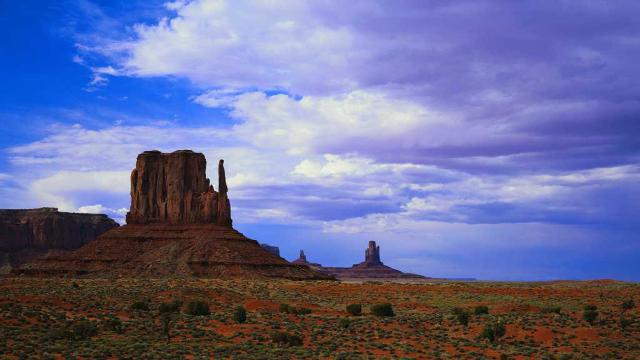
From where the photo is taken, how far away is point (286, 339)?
38.2 metres

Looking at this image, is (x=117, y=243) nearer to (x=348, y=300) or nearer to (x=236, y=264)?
(x=236, y=264)

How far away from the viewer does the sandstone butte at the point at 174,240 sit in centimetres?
9912

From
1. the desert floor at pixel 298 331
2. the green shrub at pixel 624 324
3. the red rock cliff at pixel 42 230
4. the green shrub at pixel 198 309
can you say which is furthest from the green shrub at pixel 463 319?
the red rock cliff at pixel 42 230

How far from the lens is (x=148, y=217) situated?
120m

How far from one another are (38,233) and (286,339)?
148065 millimetres

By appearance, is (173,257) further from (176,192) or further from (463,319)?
(463,319)

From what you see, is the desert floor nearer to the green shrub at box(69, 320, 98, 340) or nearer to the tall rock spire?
the green shrub at box(69, 320, 98, 340)

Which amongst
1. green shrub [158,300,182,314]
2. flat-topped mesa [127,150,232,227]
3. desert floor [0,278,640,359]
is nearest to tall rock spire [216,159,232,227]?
flat-topped mesa [127,150,232,227]

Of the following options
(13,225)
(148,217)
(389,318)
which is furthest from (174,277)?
(13,225)

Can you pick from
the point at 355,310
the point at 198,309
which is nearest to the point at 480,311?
the point at 355,310

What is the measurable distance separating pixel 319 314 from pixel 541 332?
17860 millimetres

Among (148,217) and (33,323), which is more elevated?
(148,217)

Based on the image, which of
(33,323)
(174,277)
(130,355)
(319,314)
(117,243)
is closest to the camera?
(130,355)

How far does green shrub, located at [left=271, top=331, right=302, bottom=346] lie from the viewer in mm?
37688
